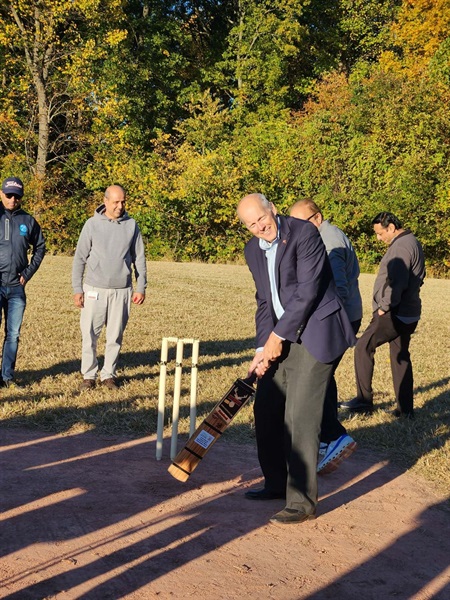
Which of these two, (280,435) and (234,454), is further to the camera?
(234,454)

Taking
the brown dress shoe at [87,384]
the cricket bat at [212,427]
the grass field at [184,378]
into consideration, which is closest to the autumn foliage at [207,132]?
the grass field at [184,378]

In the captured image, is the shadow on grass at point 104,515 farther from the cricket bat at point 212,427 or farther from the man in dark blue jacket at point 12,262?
the man in dark blue jacket at point 12,262

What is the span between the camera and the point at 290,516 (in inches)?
197

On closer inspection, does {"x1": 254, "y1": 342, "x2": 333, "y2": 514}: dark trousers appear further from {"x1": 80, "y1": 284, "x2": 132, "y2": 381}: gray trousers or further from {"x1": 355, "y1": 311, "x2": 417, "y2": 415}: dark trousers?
{"x1": 80, "y1": 284, "x2": 132, "y2": 381}: gray trousers

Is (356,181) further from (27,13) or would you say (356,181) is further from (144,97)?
(27,13)

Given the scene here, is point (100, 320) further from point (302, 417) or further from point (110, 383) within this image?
point (302, 417)

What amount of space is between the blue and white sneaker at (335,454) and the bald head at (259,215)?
6.10 ft

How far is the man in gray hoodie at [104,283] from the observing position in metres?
8.81

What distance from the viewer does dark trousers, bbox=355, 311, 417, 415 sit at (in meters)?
8.07

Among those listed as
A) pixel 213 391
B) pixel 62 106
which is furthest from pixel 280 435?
pixel 62 106

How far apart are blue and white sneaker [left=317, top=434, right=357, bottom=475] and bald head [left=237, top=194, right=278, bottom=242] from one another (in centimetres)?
186

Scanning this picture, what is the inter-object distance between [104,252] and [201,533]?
463cm

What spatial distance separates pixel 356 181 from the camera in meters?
33.6

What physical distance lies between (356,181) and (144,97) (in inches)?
457
